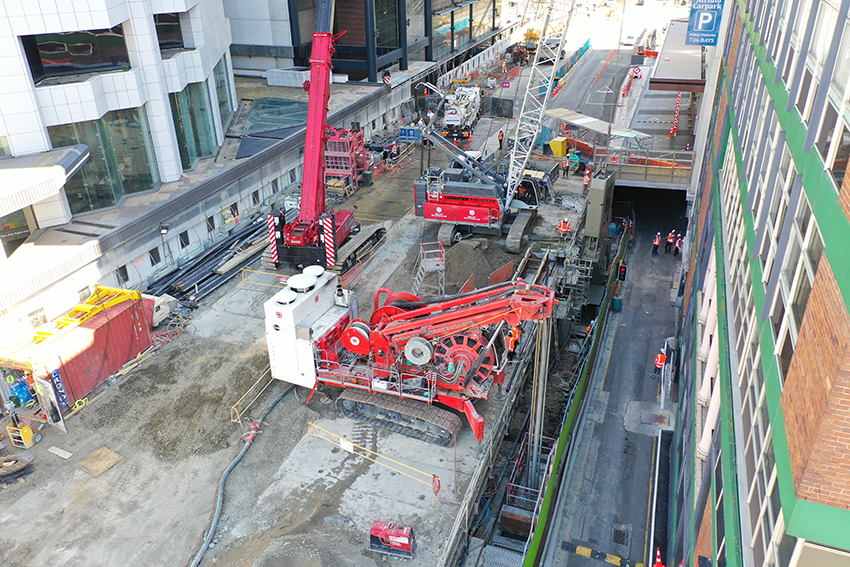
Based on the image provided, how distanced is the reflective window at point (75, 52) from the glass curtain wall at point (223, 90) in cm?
791

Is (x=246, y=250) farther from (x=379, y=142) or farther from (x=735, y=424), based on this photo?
(x=735, y=424)

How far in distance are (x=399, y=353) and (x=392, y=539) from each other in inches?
218

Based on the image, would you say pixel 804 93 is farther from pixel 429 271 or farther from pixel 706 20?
pixel 706 20

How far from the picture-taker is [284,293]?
1834 cm

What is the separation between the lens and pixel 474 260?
85.3 feet

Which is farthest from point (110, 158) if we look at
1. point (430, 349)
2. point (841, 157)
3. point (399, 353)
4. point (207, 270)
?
point (841, 157)

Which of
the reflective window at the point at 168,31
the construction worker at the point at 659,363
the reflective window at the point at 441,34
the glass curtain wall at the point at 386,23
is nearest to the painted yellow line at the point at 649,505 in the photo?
the construction worker at the point at 659,363

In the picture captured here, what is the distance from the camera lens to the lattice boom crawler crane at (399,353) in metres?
17.2

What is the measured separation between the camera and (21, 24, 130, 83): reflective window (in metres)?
24.2

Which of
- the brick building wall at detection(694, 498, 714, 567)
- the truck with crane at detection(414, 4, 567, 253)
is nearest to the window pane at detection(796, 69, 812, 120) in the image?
the brick building wall at detection(694, 498, 714, 567)

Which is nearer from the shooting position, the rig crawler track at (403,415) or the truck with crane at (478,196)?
the rig crawler track at (403,415)

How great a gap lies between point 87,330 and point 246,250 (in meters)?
10.3

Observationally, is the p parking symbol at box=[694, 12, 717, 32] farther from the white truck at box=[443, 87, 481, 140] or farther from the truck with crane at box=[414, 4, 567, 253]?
the white truck at box=[443, 87, 481, 140]

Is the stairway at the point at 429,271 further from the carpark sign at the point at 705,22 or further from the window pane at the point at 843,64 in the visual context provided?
the carpark sign at the point at 705,22
